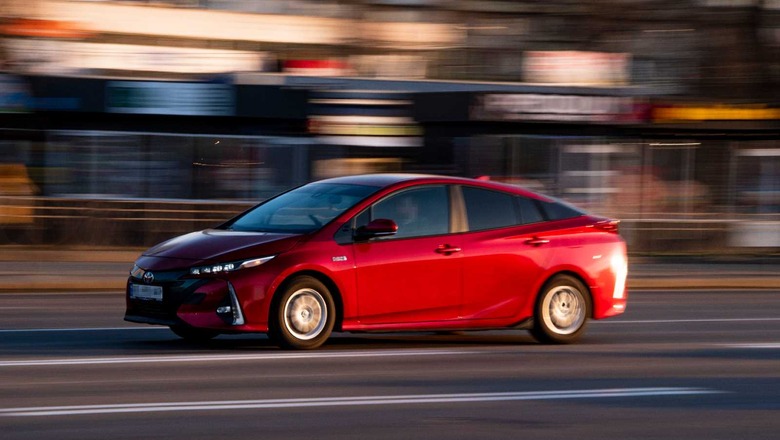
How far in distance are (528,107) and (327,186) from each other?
17.9 m

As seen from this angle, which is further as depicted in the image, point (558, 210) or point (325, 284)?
point (558, 210)

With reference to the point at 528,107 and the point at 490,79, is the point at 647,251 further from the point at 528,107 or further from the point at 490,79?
the point at 490,79

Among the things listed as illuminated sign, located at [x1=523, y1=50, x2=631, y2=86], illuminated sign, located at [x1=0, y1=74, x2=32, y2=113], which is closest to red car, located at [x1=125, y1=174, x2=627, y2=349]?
illuminated sign, located at [x1=0, y1=74, x2=32, y2=113]

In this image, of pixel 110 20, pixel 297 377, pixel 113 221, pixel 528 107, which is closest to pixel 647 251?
pixel 528 107

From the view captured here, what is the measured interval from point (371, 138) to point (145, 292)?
17.9m

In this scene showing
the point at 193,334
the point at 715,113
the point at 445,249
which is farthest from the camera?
the point at 715,113

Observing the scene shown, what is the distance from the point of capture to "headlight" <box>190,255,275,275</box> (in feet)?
33.8

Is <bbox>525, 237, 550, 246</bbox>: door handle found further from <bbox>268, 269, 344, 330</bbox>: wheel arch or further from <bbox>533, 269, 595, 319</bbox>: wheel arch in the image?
<bbox>268, 269, 344, 330</bbox>: wheel arch

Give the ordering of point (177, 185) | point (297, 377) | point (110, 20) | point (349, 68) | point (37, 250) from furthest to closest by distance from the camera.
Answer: point (110, 20)
point (349, 68)
point (177, 185)
point (37, 250)
point (297, 377)

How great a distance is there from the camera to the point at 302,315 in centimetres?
1059

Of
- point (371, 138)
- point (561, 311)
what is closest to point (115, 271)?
point (371, 138)

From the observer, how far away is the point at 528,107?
95.1 ft

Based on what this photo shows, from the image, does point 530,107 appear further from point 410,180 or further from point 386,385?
point 386,385

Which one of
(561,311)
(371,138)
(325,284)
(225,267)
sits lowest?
(561,311)
